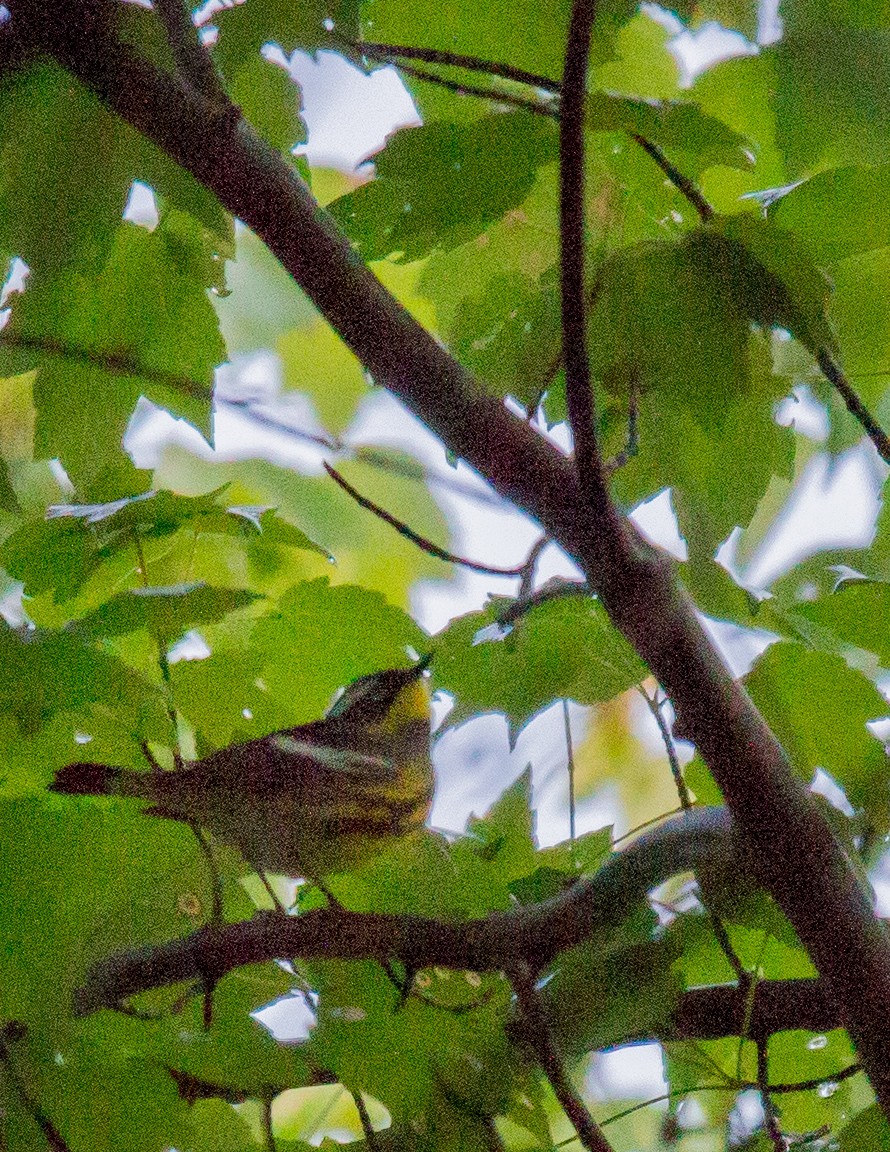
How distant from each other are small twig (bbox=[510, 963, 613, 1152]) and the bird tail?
0.36m

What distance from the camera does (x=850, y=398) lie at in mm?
882

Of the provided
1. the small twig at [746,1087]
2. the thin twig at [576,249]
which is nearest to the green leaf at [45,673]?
the thin twig at [576,249]

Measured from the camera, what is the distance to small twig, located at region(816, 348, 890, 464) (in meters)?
0.84

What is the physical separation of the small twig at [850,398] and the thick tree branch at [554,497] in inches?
7.2

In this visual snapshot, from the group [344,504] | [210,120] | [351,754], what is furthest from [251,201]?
[344,504]

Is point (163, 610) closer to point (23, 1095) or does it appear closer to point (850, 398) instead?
point (23, 1095)

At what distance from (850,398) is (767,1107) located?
54 cm

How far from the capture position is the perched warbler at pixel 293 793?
3.22 feet

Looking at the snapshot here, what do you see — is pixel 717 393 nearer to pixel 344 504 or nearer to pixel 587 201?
pixel 587 201

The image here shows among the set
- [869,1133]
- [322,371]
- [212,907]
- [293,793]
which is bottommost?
[869,1133]

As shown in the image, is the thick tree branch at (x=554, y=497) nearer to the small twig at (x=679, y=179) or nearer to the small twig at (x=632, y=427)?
the small twig at (x=632, y=427)

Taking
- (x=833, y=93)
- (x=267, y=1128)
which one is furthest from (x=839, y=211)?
(x=267, y=1128)

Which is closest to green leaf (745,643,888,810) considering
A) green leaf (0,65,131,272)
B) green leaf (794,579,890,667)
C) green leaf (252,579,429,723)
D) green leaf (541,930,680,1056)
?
green leaf (794,579,890,667)

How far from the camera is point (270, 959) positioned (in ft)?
2.79
